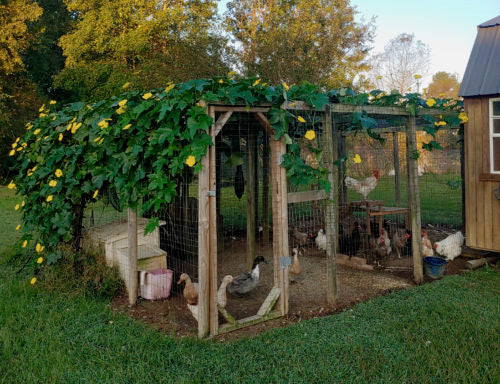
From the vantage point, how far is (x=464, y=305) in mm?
4172

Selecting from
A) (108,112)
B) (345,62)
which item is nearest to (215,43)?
(345,62)

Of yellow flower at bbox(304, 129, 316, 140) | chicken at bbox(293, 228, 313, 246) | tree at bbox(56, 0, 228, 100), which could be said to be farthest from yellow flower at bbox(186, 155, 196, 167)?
tree at bbox(56, 0, 228, 100)

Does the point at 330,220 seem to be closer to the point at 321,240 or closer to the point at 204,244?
the point at 204,244

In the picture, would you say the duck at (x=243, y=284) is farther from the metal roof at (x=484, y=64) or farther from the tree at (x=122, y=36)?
the tree at (x=122, y=36)

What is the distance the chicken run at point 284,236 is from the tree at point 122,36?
10779 millimetres

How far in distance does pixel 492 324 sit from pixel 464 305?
1.58ft

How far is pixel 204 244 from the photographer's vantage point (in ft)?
12.0

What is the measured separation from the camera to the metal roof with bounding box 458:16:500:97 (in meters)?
5.65

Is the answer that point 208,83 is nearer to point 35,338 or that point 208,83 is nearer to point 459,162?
point 35,338

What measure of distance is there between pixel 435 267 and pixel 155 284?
148 inches

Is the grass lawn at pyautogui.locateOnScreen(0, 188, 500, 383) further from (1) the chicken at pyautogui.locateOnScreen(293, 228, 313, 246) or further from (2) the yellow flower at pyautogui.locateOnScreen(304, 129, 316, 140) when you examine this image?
(1) the chicken at pyautogui.locateOnScreen(293, 228, 313, 246)

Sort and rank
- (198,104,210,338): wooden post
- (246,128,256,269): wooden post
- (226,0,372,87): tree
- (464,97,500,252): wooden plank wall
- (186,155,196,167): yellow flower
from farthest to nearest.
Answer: (226,0,372,87): tree
(246,128,256,269): wooden post
(464,97,500,252): wooden plank wall
(198,104,210,338): wooden post
(186,155,196,167): yellow flower

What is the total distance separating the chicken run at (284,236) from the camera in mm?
3917

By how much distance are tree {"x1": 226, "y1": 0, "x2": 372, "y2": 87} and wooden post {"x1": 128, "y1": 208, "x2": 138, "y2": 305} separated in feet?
32.1
